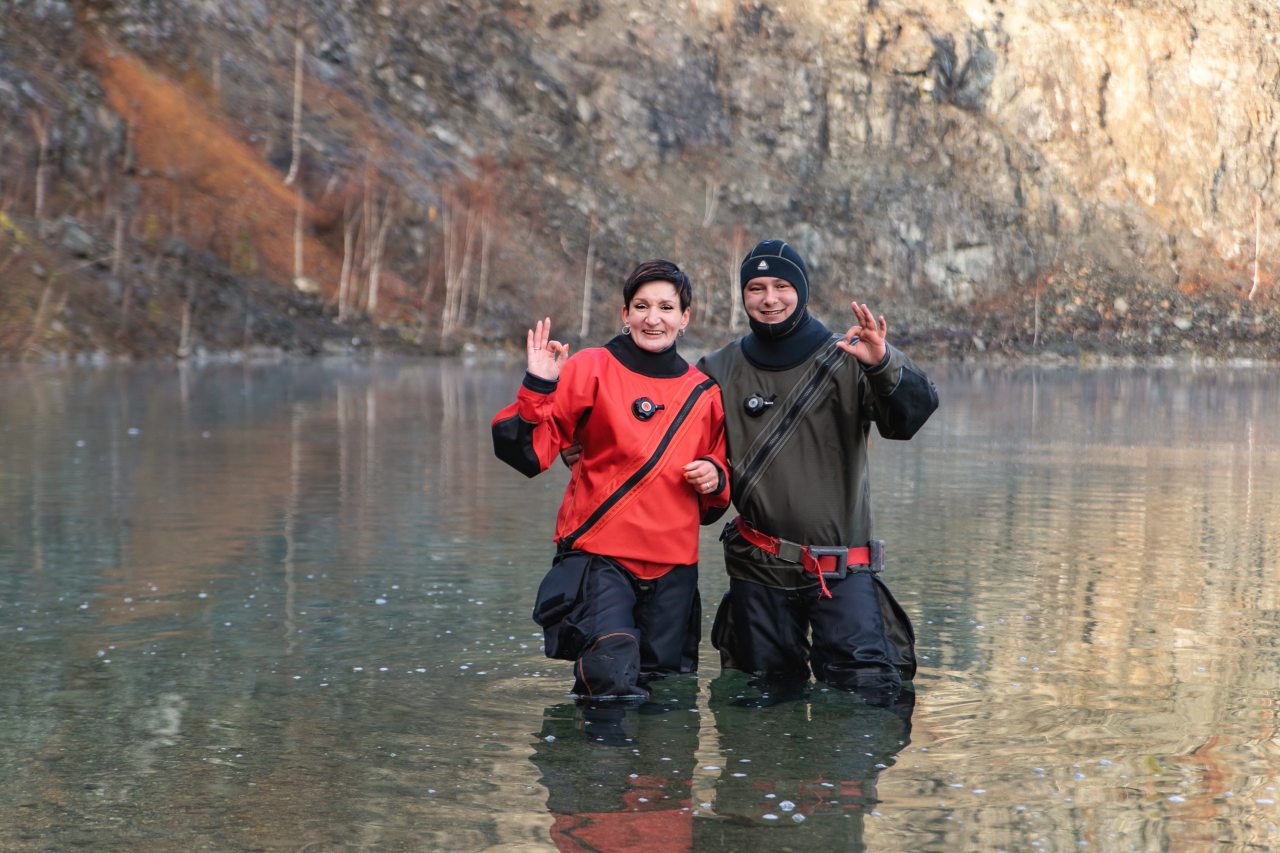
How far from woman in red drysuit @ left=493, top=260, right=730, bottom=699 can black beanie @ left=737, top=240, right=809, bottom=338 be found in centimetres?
30

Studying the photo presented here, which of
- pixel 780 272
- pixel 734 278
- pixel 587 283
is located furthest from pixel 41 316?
pixel 780 272

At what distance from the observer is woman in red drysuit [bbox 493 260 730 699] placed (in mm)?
6562

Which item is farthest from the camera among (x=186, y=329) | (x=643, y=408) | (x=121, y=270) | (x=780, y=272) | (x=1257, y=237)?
(x=1257, y=237)

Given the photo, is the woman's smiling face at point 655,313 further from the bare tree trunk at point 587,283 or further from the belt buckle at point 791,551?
the bare tree trunk at point 587,283

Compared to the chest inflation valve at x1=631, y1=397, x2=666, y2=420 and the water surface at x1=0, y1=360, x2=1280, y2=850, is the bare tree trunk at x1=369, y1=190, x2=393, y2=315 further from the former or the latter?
the chest inflation valve at x1=631, y1=397, x2=666, y2=420

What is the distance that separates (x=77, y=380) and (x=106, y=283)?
16.7 meters

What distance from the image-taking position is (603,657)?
6562 millimetres

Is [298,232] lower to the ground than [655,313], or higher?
higher

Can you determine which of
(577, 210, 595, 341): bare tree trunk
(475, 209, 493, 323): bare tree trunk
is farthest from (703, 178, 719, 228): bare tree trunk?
(475, 209, 493, 323): bare tree trunk

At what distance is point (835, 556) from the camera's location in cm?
688

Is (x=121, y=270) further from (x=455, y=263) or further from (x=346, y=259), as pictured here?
(x=455, y=263)

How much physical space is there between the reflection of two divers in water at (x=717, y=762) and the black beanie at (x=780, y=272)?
1.57 metres

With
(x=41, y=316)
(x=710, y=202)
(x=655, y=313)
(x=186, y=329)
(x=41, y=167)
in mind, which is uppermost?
(x=710, y=202)

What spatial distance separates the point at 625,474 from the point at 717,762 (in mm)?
1291
